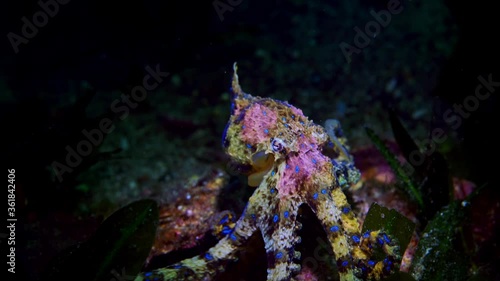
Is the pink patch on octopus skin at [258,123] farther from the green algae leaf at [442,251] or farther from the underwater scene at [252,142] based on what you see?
the green algae leaf at [442,251]

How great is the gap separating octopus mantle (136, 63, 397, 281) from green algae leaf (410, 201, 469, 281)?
0.74 meters

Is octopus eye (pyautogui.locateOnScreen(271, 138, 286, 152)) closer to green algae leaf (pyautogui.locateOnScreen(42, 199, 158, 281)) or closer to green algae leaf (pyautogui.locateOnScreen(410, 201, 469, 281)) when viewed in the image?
green algae leaf (pyautogui.locateOnScreen(42, 199, 158, 281))

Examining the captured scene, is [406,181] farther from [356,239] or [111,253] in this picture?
[111,253]

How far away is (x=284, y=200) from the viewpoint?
7.82 feet

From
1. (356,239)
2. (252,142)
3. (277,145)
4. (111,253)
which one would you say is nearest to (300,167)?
(277,145)

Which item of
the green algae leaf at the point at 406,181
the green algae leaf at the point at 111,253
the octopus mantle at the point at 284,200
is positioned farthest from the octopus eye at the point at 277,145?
the green algae leaf at the point at 406,181

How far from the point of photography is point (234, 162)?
9.27ft

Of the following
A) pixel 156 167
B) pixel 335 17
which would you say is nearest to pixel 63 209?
pixel 156 167

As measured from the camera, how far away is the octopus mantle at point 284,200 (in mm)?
2221

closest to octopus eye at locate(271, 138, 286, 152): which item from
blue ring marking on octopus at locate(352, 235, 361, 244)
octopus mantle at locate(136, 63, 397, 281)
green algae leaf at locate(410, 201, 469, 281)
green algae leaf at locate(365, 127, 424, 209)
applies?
octopus mantle at locate(136, 63, 397, 281)

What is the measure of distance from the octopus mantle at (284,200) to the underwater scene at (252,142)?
0.01 meters

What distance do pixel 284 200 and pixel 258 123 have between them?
0.63m

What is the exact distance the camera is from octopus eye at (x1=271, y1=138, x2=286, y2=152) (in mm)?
2523

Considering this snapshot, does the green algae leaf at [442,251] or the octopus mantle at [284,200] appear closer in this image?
the octopus mantle at [284,200]
